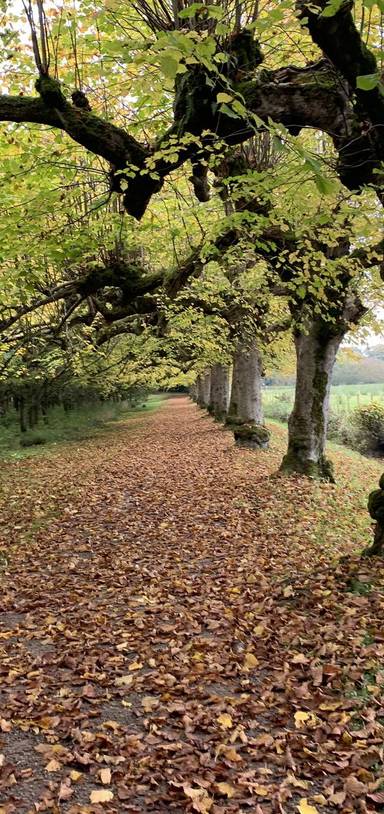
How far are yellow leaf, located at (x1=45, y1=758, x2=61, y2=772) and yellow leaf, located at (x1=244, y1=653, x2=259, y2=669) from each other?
1.96 meters

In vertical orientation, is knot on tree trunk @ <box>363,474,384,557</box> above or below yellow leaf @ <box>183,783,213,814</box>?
above

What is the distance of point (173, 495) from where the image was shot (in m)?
12.9

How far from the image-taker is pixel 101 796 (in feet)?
11.9

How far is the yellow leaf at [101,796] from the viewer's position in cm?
360

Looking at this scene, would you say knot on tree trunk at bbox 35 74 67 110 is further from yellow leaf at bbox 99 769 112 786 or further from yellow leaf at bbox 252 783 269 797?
yellow leaf at bbox 252 783 269 797

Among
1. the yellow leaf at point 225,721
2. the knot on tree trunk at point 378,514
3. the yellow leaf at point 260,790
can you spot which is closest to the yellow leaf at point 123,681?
the yellow leaf at point 225,721

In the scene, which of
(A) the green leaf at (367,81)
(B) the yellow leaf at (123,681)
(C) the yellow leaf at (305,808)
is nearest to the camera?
(A) the green leaf at (367,81)

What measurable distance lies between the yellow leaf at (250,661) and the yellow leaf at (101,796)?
1888mm

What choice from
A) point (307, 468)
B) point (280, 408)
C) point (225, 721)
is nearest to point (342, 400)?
point (280, 408)

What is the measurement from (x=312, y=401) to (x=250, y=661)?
7817mm

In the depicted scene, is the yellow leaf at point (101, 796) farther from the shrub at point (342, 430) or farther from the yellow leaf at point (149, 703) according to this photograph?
the shrub at point (342, 430)

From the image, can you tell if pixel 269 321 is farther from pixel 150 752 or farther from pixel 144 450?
pixel 150 752

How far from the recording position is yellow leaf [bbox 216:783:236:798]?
11.7 feet

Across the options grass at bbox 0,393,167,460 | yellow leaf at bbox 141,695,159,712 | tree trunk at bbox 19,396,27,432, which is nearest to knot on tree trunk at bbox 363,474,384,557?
yellow leaf at bbox 141,695,159,712
